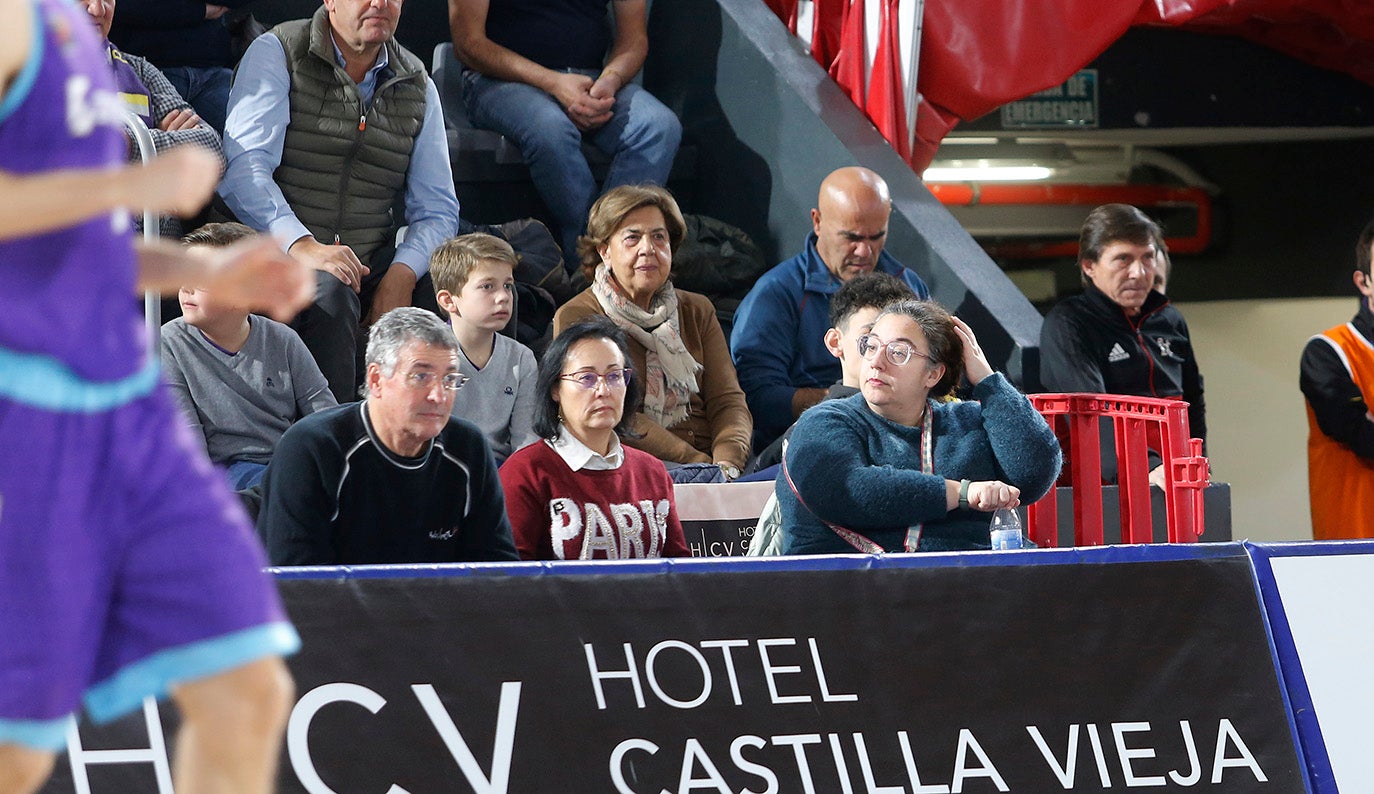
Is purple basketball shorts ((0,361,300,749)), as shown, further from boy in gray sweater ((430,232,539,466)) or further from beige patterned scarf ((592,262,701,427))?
beige patterned scarf ((592,262,701,427))

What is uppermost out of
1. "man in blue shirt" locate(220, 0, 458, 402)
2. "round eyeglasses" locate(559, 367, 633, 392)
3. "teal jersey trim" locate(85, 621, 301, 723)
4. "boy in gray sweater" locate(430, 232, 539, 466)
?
"man in blue shirt" locate(220, 0, 458, 402)

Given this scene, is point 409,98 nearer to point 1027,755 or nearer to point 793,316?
point 793,316

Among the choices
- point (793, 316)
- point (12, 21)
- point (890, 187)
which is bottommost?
point (12, 21)

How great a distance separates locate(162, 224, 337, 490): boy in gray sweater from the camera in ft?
15.0

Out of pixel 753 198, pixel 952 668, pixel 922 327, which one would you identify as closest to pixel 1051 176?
pixel 753 198

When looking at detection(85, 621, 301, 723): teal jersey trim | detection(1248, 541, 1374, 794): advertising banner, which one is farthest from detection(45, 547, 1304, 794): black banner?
detection(85, 621, 301, 723): teal jersey trim

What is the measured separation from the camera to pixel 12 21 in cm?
183

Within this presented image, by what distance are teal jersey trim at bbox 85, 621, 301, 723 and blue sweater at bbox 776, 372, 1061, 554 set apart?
2178mm

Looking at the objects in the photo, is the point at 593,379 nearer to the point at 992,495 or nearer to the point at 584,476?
the point at 584,476

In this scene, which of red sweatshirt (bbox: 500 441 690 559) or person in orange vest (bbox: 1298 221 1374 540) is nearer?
red sweatshirt (bbox: 500 441 690 559)

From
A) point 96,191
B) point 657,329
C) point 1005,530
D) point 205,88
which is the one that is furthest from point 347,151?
point 96,191

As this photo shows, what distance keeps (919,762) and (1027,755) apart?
222 millimetres

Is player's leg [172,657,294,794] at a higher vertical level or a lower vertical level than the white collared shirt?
lower

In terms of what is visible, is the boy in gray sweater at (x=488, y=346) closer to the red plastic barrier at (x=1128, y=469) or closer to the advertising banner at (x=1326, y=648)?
the red plastic barrier at (x=1128, y=469)
